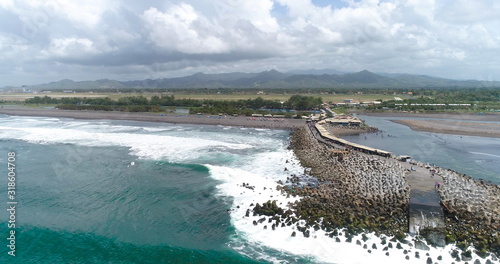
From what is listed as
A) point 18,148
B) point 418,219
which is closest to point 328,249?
point 418,219

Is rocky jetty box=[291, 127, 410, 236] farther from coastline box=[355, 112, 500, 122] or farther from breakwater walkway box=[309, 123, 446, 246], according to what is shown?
coastline box=[355, 112, 500, 122]

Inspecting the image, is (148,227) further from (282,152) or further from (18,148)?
(18,148)

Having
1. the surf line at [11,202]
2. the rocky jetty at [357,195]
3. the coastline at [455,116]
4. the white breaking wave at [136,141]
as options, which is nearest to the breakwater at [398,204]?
the rocky jetty at [357,195]

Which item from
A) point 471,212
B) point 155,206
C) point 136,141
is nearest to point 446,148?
point 471,212

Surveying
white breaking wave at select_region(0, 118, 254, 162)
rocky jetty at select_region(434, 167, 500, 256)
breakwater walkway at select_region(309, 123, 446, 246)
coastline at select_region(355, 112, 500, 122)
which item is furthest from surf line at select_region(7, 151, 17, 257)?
coastline at select_region(355, 112, 500, 122)

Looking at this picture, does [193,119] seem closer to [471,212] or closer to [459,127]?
[459,127]

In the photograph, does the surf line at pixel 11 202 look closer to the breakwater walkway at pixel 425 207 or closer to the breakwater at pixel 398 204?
the breakwater at pixel 398 204
